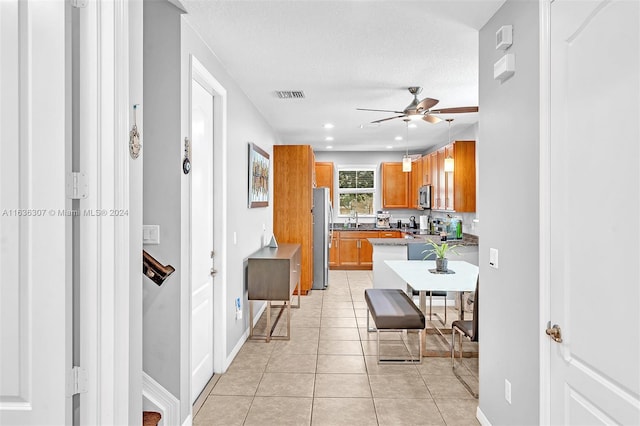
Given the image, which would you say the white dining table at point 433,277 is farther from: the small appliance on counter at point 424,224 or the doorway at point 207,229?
the small appliance on counter at point 424,224

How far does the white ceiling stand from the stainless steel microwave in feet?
7.85

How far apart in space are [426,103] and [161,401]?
3206 mm

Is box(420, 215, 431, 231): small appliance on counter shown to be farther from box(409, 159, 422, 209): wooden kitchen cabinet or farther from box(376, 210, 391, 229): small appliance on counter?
box(376, 210, 391, 229): small appliance on counter

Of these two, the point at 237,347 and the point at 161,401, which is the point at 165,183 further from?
the point at 237,347

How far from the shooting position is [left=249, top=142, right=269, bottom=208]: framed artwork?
4.22 metres

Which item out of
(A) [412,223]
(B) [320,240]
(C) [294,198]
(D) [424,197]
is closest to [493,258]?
(C) [294,198]

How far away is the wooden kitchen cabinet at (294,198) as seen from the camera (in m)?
6.05

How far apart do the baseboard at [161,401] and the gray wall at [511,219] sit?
6.32 feet

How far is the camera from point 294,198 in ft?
19.9
